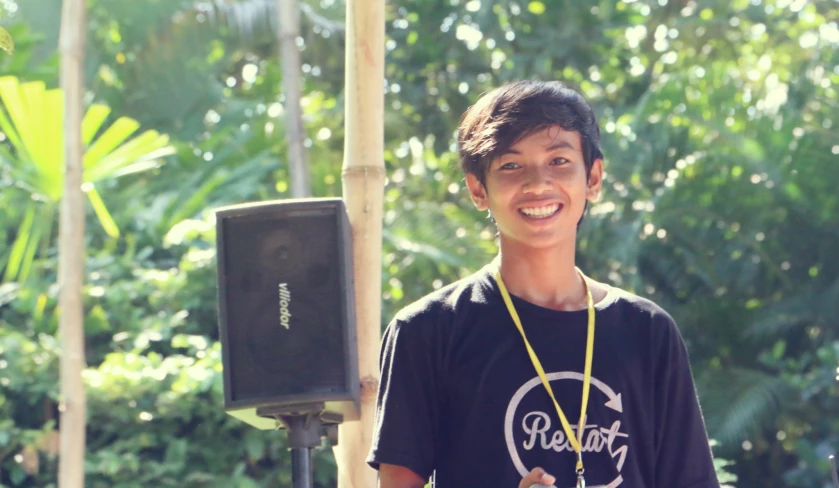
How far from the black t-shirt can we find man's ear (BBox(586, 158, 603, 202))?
0.63 feet

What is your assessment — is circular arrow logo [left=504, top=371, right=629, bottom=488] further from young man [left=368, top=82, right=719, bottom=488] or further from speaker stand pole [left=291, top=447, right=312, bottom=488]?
speaker stand pole [left=291, top=447, right=312, bottom=488]

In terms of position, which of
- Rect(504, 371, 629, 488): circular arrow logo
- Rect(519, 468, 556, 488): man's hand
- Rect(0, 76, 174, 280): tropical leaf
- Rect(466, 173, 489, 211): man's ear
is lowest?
Rect(519, 468, 556, 488): man's hand

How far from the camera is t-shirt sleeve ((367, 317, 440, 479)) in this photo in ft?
6.38

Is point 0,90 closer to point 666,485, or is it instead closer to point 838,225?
point 666,485

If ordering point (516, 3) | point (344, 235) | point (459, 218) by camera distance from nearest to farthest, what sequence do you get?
point (344, 235) → point (459, 218) → point (516, 3)

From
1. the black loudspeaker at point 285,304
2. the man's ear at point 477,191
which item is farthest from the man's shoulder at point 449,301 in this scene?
the black loudspeaker at point 285,304

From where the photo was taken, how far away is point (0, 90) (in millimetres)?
4652

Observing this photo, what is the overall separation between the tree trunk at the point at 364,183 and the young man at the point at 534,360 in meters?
0.97

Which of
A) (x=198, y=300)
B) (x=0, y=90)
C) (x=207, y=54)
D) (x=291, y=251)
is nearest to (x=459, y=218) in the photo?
(x=198, y=300)

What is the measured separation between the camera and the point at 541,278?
6.77 feet

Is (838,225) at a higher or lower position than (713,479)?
higher

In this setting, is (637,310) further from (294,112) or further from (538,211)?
(294,112)

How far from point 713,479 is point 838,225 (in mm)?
6131

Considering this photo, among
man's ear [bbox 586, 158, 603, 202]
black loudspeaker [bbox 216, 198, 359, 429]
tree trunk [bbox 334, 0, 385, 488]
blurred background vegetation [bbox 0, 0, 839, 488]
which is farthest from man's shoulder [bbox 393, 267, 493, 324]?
blurred background vegetation [bbox 0, 0, 839, 488]
